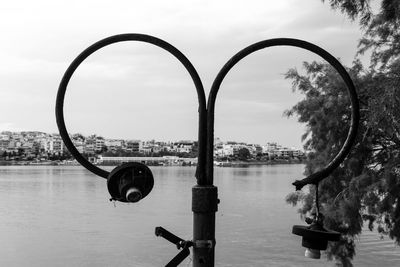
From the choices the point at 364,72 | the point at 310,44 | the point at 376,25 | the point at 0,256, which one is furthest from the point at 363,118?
the point at 0,256

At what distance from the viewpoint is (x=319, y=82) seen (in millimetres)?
15609

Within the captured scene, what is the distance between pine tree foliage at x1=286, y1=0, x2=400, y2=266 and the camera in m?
13.4

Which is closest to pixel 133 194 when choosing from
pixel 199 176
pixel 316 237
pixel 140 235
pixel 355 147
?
pixel 199 176

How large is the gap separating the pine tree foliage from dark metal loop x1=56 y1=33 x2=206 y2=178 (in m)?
10.2

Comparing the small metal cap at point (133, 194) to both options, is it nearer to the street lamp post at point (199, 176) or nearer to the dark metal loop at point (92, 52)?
the street lamp post at point (199, 176)

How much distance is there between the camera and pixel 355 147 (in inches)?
582

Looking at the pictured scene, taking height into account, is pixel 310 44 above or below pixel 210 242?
above

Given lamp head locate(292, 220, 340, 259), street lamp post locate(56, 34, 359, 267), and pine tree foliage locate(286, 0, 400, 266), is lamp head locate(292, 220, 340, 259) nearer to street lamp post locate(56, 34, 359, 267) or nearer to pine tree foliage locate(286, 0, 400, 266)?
street lamp post locate(56, 34, 359, 267)

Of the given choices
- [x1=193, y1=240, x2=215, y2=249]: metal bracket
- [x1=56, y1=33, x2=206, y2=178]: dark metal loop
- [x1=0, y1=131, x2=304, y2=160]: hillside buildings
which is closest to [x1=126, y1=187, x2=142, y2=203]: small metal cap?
[x1=56, y1=33, x2=206, y2=178]: dark metal loop

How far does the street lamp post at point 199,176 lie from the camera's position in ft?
7.25

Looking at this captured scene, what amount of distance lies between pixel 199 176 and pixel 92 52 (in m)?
0.69

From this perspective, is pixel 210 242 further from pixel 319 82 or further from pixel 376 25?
pixel 319 82

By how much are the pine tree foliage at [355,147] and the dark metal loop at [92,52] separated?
1016cm

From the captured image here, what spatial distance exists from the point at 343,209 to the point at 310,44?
12474mm
